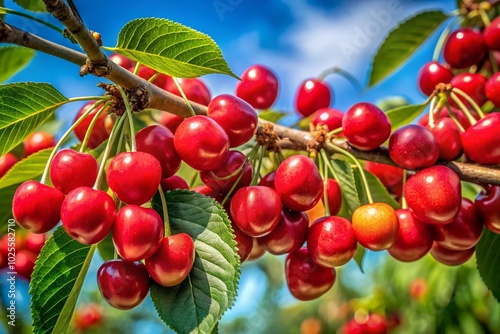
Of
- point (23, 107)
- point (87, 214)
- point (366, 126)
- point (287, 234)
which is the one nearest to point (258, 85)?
point (366, 126)

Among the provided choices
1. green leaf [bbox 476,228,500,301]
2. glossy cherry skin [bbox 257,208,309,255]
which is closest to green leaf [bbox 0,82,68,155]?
glossy cherry skin [bbox 257,208,309,255]

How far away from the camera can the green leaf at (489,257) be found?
4.73 ft

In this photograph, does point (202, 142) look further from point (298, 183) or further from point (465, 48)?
point (465, 48)

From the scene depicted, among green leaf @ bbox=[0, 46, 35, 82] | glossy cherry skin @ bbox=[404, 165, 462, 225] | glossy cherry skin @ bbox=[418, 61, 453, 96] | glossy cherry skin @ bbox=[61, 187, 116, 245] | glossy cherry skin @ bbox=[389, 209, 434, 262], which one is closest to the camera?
glossy cherry skin @ bbox=[61, 187, 116, 245]

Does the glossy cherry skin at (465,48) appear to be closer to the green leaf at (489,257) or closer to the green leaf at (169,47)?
the green leaf at (489,257)

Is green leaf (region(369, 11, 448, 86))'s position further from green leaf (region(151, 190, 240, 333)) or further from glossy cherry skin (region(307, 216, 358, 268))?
green leaf (region(151, 190, 240, 333))

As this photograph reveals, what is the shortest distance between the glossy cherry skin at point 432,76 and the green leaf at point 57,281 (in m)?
1.20

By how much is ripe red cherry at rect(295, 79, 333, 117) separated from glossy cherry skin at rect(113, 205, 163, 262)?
91 cm

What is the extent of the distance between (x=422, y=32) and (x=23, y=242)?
168 centimetres

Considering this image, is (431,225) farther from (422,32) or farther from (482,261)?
(422,32)

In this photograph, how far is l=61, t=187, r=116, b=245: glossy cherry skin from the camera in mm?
955

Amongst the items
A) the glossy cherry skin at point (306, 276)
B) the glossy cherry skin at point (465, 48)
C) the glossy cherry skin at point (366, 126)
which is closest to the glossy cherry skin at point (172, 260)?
the glossy cherry skin at point (306, 276)

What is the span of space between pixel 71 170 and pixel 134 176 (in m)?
0.14

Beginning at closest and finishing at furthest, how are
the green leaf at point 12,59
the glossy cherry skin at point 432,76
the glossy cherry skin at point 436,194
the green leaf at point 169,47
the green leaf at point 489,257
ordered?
the green leaf at point 169,47, the glossy cherry skin at point 436,194, the green leaf at point 489,257, the green leaf at point 12,59, the glossy cherry skin at point 432,76
